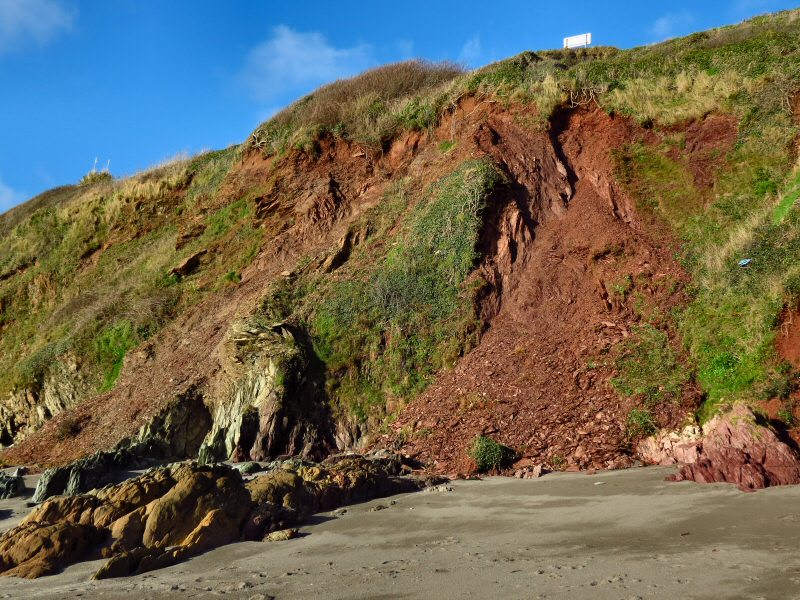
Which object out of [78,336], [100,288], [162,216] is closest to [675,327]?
[78,336]

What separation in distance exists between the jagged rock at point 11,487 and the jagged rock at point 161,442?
108 centimetres

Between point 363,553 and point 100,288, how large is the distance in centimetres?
2241

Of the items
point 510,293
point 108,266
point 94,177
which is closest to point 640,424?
point 510,293

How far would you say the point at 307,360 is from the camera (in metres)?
16.8

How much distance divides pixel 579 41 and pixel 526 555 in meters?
27.8

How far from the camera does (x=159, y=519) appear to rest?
866cm

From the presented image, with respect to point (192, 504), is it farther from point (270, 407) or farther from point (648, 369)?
point (648, 369)

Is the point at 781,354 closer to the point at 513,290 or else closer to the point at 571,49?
the point at 513,290

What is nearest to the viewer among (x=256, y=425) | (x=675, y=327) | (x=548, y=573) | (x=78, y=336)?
(x=548, y=573)

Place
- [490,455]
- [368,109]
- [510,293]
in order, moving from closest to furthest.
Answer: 1. [490,455]
2. [510,293]
3. [368,109]

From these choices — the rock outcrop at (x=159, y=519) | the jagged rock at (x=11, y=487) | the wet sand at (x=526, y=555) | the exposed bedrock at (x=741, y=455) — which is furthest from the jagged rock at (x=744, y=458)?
the jagged rock at (x=11, y=487)

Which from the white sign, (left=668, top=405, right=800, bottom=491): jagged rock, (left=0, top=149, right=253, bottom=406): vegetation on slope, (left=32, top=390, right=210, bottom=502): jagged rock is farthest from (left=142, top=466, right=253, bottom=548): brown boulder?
the white sign

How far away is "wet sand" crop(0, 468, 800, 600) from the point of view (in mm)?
5688

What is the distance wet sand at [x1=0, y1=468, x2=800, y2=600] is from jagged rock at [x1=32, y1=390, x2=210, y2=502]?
21.3 ft
